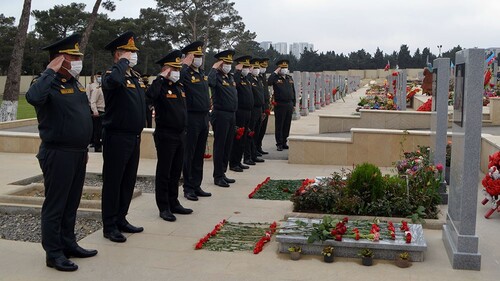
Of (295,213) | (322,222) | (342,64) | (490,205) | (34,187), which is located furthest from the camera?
(342,64)

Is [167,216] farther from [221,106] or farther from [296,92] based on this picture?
[296,92]

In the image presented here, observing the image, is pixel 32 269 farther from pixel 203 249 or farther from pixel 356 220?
pixel 356 220

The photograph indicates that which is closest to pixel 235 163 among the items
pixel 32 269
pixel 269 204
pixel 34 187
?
pixel 269 204

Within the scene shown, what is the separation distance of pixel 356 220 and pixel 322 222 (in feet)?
2.61

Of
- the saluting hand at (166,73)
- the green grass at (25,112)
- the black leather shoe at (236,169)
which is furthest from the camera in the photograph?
the green grass at (25,112)

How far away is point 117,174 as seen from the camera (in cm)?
605

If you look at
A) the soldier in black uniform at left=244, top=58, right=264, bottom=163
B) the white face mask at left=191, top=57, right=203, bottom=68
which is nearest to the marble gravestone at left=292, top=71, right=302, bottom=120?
the soldier in black uniform at left=244, top=58, right=264, bottom=163

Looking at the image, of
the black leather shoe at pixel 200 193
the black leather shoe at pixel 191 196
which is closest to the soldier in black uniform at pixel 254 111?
the black leather shoe at pixel 200 193

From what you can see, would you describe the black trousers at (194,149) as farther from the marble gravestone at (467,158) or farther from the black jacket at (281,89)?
the black jacket at (281,89)

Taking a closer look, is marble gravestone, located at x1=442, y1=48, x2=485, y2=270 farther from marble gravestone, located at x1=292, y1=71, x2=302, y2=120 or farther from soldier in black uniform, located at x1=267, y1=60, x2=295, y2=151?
marble gravestone, located at x1=292, y1=71, x2=302, y2=120

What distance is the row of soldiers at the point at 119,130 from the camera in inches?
203

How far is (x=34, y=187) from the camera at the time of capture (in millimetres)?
8508

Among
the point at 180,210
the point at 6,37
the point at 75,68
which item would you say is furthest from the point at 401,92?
the point at 6,37

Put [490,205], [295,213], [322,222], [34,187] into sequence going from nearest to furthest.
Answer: [322,222] → [295,213] → [490,205] → [34,187]
